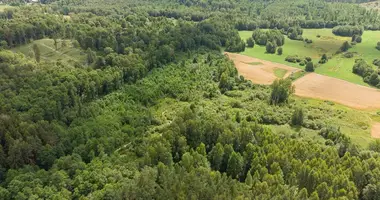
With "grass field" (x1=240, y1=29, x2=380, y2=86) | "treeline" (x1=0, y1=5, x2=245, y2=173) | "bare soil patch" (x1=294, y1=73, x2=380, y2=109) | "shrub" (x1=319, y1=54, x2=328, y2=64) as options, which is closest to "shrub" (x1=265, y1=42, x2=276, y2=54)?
"grass field" (x1=240, y1=29, x2=380, y2=86)

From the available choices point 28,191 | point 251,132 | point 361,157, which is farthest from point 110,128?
point 361,157

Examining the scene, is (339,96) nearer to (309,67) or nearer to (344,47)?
(309,67)

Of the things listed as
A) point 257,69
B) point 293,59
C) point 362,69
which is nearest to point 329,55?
point 293,59

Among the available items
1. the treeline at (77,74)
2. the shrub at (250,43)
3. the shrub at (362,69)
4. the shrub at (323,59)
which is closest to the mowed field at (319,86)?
the shrub at (362,69)

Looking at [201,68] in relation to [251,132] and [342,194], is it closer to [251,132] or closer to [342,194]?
[251,132]

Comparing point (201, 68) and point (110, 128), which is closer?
point (110, 128)

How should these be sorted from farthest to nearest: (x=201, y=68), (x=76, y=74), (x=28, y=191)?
(x=201, y=68) → (x=76, y=74) → (x=28, y=191)
